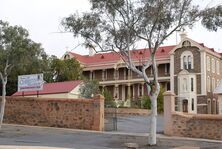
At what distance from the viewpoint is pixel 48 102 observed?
35.5 meters

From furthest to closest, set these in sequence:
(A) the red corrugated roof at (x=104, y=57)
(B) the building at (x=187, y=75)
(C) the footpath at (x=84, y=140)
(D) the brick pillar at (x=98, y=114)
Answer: (A) the red corrugated roof at (x=104, y=57) → (B) the building at (x=187, y=75) → (D) the brick pillar at (x=98, y=114) → (C) the footpath at (x=84, y=140)

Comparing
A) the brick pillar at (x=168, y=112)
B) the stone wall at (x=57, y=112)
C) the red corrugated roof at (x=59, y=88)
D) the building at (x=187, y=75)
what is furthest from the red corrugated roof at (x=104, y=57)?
the brick pillar at (x=168, y=112)

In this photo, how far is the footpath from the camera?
25.6 metres

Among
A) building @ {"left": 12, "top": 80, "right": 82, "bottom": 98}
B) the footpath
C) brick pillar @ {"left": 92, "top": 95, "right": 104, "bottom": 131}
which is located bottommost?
the footpath

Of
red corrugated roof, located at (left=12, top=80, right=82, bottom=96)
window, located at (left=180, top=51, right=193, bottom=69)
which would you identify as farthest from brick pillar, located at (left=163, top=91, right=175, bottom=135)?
window, located at (left=180, top=51, right=193, bottom=69)

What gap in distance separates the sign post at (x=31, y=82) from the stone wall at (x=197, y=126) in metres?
11.9

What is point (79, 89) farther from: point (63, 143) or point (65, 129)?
point (63, 143)

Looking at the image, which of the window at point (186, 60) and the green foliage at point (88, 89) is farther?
the window at point (186, 60)

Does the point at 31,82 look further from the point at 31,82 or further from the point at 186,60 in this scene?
the point at 186,60

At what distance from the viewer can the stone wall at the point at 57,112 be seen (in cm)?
3334

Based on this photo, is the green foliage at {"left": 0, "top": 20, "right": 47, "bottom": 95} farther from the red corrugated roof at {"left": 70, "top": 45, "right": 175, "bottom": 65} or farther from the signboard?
the red corrugated roof at {"left": 70, "top": 45, "right": 175, "bottom": 65}

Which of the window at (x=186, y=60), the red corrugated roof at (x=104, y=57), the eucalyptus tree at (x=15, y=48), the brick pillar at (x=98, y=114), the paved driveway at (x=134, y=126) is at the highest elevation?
the red corrugated roof at (x=104, y=57)

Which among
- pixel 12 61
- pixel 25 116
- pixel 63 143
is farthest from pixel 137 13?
pixel 25 116

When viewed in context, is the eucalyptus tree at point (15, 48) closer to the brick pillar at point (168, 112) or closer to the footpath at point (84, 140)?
the footpath at point (84, 140)
